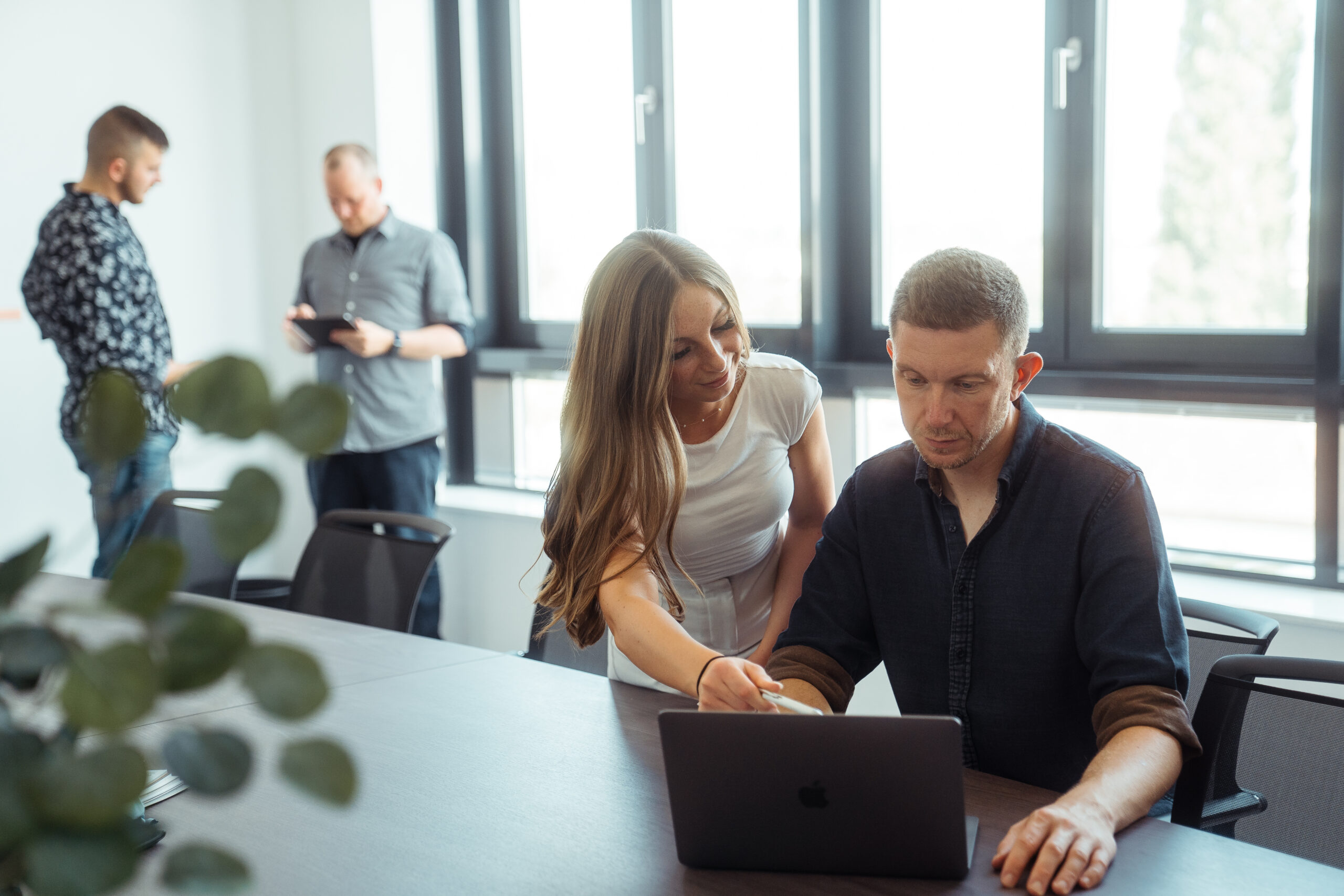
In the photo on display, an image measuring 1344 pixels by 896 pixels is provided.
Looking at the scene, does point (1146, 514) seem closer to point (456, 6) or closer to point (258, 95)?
point (456, 6)

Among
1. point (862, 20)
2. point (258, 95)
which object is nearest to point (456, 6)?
point (258, 95)

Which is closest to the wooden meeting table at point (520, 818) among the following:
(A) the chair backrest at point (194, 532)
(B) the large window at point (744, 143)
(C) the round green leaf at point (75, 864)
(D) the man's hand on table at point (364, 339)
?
(C) the round green leaf at point (75, 864)

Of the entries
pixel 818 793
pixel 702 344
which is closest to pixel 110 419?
pixel 818 793

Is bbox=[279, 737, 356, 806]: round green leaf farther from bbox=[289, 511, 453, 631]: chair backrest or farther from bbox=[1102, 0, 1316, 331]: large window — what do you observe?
bbox=[1102, 0, 1316, 331]: large window

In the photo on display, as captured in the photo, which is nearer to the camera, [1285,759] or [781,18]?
[1285,759]

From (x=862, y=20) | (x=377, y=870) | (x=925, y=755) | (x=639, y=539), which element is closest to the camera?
(x=925, y=755)

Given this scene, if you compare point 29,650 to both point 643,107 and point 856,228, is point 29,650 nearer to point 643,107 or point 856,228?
point 856,228

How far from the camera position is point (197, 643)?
41 cm

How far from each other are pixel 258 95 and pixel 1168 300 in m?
3.45

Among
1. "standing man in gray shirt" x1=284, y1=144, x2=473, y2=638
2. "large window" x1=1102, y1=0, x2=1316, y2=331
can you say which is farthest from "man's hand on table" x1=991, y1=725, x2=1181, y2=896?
"standing man in gray shirt" x1=284, y1=144, x2=473, y2=638

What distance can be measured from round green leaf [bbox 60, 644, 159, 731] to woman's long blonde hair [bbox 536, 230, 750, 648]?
4.38ft

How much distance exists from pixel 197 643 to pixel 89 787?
0.06m

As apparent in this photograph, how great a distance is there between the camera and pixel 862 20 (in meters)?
3.41

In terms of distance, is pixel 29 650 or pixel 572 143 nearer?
pixel 29 650
